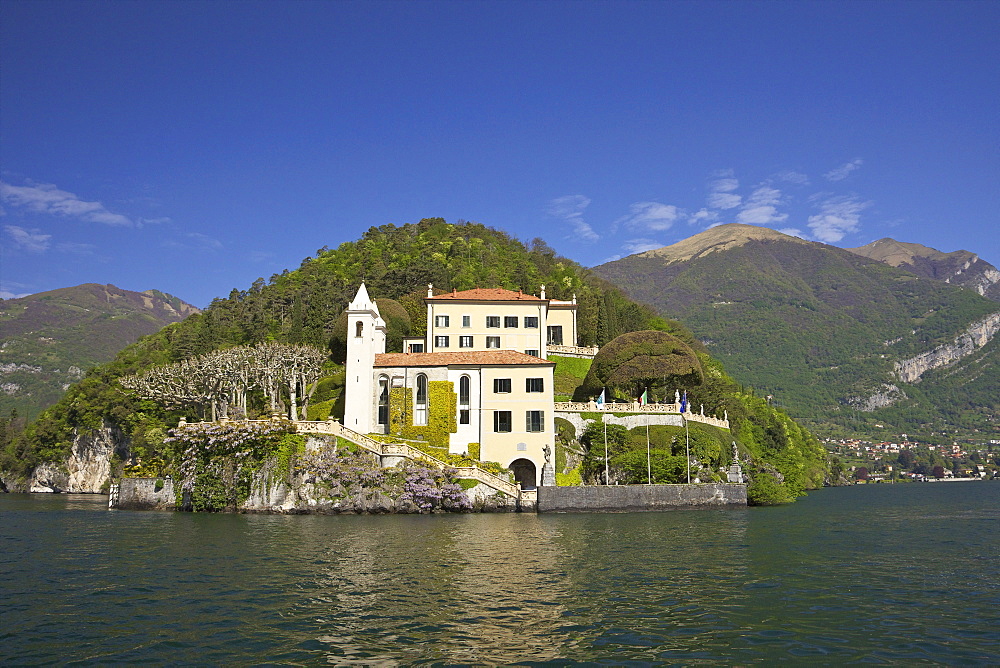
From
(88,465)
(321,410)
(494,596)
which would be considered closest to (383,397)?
(321,410)

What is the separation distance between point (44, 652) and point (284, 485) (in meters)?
38.1

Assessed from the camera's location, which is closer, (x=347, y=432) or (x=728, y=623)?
(x=728, y=623)

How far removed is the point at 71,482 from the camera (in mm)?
98750

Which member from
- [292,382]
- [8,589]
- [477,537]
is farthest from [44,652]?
[292,382]

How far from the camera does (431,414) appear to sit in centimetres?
6194

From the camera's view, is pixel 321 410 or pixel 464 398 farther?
pixel 321 410

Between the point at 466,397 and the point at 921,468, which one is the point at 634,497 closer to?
the point at 466,397

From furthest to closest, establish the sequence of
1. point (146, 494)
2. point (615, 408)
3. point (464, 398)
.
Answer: point (615, 408)
point (464, 398)
point (146, 494)

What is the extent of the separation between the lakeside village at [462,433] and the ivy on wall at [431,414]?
0.09 metres

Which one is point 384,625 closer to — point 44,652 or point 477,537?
point 44,652

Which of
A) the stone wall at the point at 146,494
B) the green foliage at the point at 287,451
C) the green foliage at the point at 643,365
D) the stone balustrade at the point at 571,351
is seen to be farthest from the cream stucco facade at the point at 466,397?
the stone balustrade at the point at 571,351

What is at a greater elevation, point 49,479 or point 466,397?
point 466,397

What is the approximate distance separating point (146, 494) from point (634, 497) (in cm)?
3960

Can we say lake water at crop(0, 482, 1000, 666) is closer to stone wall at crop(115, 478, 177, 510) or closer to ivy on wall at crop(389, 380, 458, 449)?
stone wall at crop(115, 478, 177, 510)
